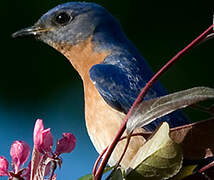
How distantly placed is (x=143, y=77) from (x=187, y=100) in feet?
4.90

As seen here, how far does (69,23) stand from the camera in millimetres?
2672

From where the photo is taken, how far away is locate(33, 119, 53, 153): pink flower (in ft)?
3.22

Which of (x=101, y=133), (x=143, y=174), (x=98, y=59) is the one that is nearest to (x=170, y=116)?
(x=101, y=133)

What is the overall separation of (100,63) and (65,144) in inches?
55.9

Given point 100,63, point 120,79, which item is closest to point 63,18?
point 100,63

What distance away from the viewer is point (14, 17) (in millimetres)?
Answer: 3586

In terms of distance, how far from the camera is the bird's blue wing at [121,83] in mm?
2156

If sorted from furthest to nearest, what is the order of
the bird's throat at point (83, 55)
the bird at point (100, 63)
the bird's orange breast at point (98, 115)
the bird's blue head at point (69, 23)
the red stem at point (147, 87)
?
the bird's blue head at point (69, 23), the bird's throat at point (83, 55), the bird at point (100, 63), the bird's orange breast at point (98, 115), the red stem at point (147, 87)

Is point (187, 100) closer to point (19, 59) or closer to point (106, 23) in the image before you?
point (106, 23)

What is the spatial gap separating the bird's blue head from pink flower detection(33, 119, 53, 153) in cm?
159

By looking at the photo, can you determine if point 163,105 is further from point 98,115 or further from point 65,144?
point 98,115

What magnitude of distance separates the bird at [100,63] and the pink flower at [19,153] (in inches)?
29.9

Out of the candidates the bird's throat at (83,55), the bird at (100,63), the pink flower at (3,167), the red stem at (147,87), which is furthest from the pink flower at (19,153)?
the bird's throat at (83,55)

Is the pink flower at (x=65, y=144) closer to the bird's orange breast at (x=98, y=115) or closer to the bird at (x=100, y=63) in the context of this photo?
the bird's orange breast at (x=98, y=115)
